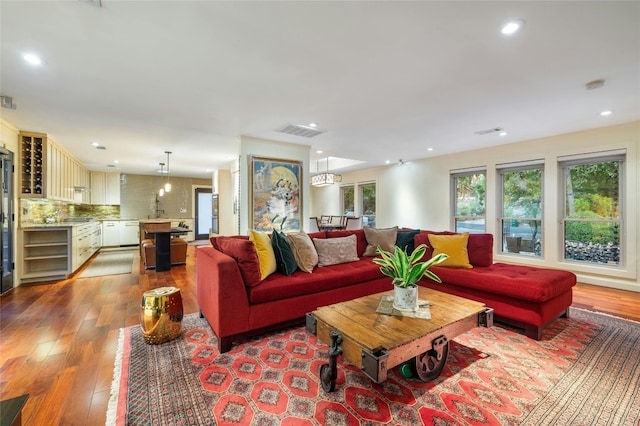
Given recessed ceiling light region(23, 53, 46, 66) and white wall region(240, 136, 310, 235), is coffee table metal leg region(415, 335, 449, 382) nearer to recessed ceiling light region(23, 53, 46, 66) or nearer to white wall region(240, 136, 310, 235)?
white wall region(240, 136, 310, 235)

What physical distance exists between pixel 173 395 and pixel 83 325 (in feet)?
5.96

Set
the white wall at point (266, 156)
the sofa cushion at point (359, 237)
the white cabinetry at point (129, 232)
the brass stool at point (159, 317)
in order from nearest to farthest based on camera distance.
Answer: the brass stool at point (159, 317), the sofa cushion at point (359, 237), the white wall at point (266, 156), the white cabinetry at point (129, 232)

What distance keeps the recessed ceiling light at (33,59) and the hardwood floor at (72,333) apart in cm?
242

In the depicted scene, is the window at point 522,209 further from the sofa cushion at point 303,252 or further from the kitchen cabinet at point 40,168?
the kitchen cabinet at point 40,168

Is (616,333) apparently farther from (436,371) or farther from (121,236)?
(121,236)

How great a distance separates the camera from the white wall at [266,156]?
15.3 ft

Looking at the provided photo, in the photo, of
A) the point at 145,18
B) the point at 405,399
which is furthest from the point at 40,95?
the point at 405,399

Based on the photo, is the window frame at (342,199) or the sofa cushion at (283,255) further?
the window frame at (342,199)

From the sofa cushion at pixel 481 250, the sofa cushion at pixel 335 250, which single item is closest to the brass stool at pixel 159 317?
the sofa cushion at pixel 335 250

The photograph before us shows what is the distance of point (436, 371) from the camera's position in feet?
5.98

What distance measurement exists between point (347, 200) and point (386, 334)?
25.0 ft

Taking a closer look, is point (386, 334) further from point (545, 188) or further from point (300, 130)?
point (545, 188)

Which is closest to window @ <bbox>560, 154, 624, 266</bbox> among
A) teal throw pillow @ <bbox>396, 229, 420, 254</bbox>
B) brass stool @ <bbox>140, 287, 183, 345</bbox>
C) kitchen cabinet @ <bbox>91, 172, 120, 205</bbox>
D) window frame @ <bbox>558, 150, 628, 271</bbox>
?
window frame @ <bbox>558, 150, 628, 271</bbox>

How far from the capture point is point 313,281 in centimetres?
269
